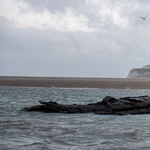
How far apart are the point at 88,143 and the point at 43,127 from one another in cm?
522

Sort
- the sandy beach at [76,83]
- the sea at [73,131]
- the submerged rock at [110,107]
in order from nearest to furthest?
the sea at [73,131] < the submerged rock at [110,107] < the sandy beach at [76,83]

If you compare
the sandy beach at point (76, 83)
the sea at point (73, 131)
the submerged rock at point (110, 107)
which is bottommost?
the sea at point (73, 131)

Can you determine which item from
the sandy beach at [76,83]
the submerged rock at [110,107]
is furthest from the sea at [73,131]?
the sandy beach at [76,83]

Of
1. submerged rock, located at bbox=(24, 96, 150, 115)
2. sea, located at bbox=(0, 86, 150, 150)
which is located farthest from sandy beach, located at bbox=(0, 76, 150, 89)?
sea, located at bbox=(0, 86, 150, 150)

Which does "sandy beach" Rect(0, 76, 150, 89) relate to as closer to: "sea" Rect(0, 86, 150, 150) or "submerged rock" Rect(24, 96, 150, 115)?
"submerged rock" Rect(24, 96, 150, 115)

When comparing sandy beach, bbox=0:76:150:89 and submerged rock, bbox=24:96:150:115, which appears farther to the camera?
sandy beach, bbox=0:76:150:89

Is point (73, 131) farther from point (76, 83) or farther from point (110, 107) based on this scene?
point (76, 83)

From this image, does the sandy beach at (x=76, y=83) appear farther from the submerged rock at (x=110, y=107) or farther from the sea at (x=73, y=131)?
the sea at (x=73, y=131)

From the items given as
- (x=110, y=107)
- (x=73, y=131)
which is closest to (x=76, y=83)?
(x=110, y=107)

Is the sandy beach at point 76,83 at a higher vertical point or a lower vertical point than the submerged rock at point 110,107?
higher

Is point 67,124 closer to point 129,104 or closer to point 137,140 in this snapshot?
point 137,140

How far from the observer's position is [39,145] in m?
16.0

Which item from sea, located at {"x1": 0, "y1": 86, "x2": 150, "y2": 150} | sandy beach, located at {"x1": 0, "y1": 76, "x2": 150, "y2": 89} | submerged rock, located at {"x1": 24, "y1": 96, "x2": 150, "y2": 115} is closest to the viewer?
sea, located at {"x1": 0, "y1": 86, "x2": 150, "y2": 150}

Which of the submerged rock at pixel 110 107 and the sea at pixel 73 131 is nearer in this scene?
the sea at pixel 73 131
